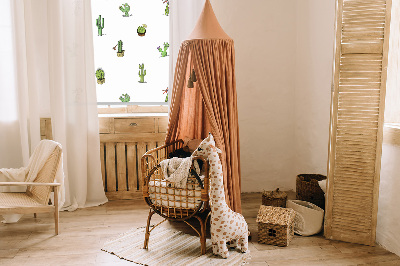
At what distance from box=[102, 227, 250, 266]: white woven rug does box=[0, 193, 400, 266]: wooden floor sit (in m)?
0.09

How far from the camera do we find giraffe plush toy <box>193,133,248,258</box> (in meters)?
2.46

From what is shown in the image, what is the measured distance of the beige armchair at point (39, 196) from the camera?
2.78 metres

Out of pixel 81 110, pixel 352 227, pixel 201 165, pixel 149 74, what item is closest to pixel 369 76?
pixel 352 227

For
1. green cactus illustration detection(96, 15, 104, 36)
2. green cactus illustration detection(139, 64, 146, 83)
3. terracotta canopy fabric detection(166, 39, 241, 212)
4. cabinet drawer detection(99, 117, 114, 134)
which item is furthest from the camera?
green cactus illustration detection(139, 64, 146, 83)

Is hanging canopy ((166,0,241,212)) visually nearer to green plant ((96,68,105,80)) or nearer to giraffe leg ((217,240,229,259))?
giraffe leg ((217,240,229,259))

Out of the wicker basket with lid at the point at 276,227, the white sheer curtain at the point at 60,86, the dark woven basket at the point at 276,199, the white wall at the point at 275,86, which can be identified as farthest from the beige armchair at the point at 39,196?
the white wall at the point at 275,86

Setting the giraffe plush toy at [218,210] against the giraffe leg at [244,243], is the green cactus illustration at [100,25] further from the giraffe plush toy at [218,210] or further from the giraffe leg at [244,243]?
the giraffe leg at [244,243]

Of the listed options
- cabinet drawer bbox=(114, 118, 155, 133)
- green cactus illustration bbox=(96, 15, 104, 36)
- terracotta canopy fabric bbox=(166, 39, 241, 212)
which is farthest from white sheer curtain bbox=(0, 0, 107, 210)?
terracotta canopy fabric bbox=(166, 39, 241, 212)

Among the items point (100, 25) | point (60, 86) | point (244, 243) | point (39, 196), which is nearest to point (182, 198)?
point (244, 243)

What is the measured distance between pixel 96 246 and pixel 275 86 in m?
2.51

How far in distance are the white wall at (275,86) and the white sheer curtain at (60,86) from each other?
1.49 m

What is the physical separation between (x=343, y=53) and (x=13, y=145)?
3.07 meters

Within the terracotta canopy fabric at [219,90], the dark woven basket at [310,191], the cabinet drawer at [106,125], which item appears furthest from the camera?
the cabinet drawer at [106,125]

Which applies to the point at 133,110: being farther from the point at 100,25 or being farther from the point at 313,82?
the point at 313,82
